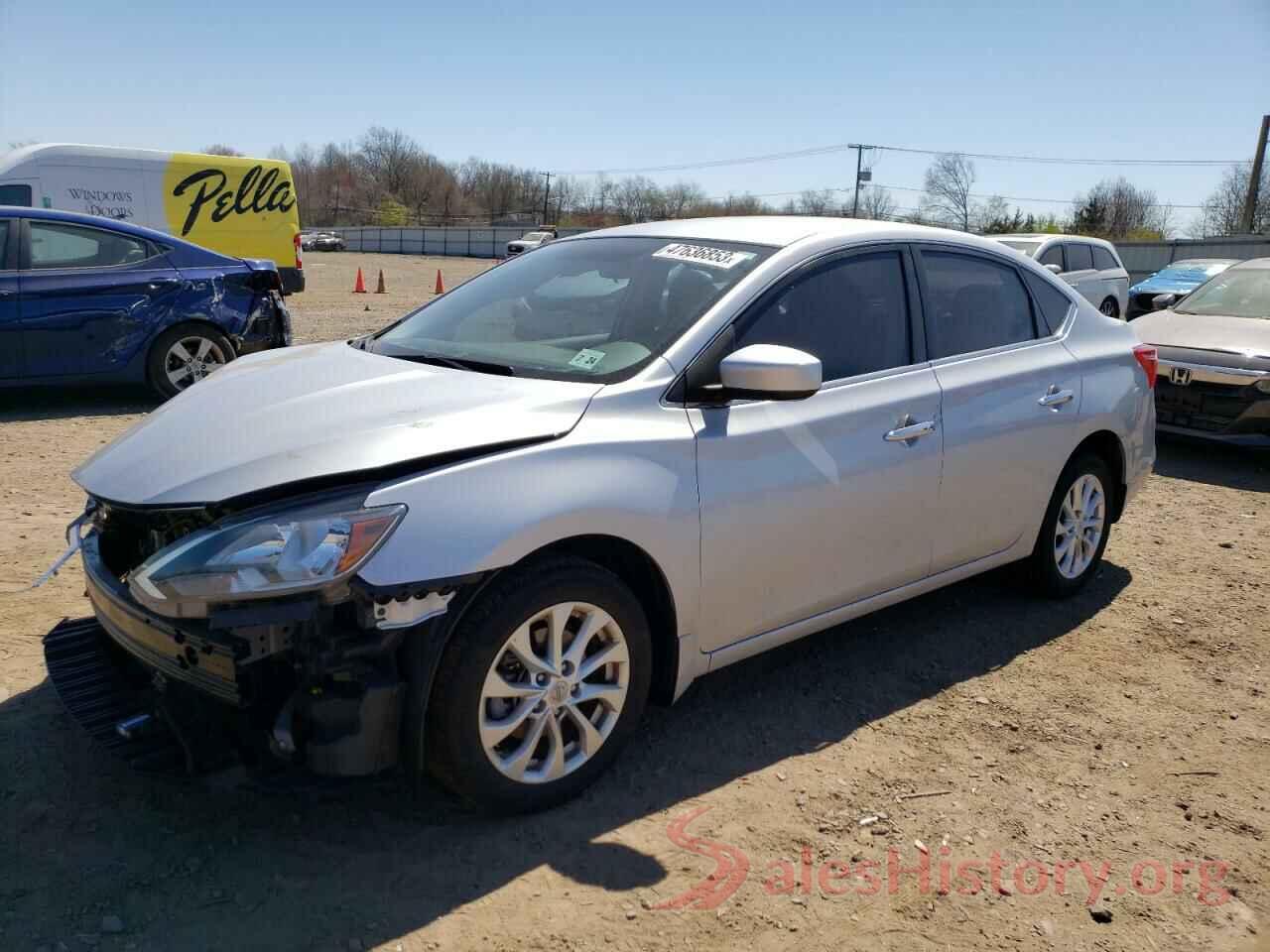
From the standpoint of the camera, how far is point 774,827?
10.1 feet

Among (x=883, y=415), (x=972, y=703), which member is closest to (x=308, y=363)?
(x=883, y=415)

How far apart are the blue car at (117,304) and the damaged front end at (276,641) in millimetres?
6176

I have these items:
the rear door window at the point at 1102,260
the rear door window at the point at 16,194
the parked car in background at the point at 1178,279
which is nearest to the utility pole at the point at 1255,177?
the parked car in background at the point at 1178,279

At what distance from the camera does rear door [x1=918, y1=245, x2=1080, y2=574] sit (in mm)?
4113

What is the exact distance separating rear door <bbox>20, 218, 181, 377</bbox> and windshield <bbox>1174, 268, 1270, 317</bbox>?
29.1 feet

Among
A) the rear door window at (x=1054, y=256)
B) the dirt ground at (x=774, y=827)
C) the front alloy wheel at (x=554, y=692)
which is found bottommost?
the dirt ground at (x=774, y=827)

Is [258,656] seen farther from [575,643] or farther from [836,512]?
[836,512]

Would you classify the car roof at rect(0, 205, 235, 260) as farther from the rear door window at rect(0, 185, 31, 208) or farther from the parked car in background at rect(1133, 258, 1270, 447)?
the rear door window at rect(0, 185, 31, 208)

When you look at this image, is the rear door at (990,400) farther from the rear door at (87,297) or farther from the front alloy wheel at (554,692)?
the rear door at (87,297)

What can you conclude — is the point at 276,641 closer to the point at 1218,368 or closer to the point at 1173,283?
the point at 1218,368

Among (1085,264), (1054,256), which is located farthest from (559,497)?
(1085,264)

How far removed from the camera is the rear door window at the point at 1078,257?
14.9 m

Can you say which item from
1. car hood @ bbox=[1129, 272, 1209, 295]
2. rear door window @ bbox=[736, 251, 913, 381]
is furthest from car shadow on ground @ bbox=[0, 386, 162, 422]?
car hood @ bbox=[1129, 272, 1209, 295]

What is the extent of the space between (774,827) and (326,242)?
64.4 metres
